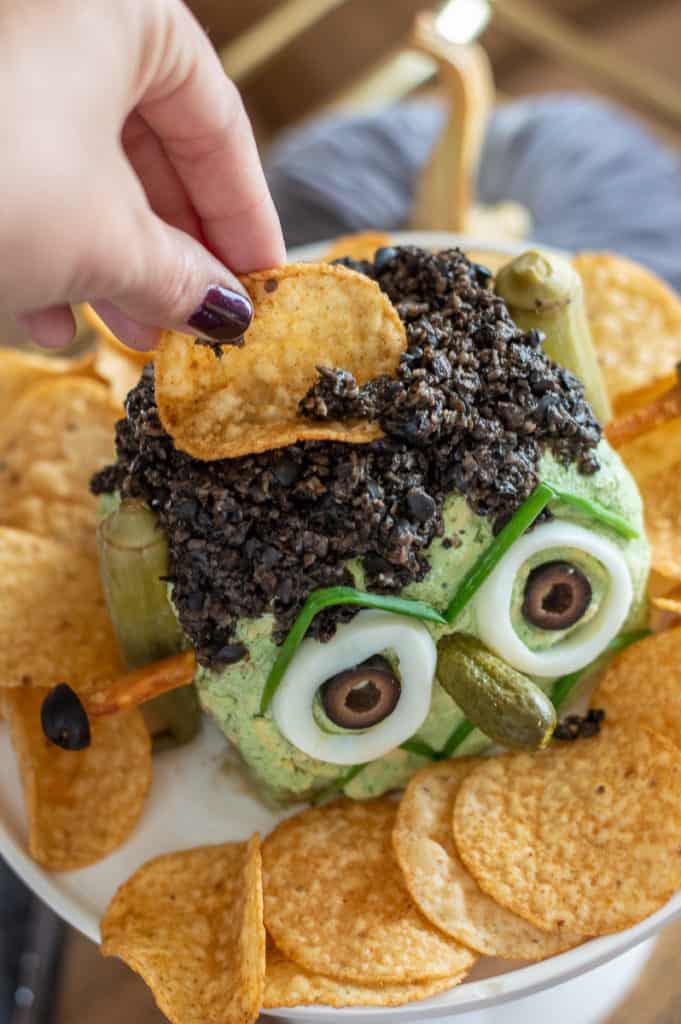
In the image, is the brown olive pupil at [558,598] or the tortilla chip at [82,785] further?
the tortilla chip at [82,785]

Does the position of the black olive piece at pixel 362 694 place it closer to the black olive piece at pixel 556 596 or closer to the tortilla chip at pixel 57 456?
the black olive piece at pixel 556 596

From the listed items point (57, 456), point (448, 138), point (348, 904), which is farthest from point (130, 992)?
point (448, 138)

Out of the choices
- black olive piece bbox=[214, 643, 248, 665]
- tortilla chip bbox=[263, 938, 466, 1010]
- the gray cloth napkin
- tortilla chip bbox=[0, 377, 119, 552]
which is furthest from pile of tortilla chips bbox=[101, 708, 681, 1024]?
the gray cloth napkin

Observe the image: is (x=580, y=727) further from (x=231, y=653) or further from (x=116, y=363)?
(x=116, y=363)

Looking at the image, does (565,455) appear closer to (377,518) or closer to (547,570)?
(547,570)

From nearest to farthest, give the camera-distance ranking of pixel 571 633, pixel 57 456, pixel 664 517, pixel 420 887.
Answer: pixel 420 887, pixel 571 633, pixel 664 517, pixel 57 456

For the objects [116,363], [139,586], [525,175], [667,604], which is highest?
[667,604]

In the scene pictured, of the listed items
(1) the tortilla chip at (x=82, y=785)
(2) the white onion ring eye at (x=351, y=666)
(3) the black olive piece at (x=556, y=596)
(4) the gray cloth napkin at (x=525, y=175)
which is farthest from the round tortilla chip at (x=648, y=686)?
(4) the gray cloth napkin at (x=525, y=175)
